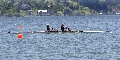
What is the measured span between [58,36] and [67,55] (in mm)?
23729

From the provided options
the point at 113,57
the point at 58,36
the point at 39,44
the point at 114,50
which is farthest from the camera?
the point at 58,36

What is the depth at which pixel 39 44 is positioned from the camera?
60.1 meters

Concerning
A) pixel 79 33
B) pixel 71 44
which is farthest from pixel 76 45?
pixel 79 33

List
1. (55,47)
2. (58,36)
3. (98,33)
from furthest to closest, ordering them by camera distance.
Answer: (98,33), (58,36), (55,47)

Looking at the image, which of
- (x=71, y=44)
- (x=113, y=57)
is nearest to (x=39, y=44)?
(x=71, y=44)

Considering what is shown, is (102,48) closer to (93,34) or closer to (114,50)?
(114,50)

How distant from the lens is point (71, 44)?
196ft

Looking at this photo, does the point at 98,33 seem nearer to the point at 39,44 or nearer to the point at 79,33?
the point at 79,33

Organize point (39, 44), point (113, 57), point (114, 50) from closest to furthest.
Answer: point (113, 57), point (114, 50), point (39, 44)

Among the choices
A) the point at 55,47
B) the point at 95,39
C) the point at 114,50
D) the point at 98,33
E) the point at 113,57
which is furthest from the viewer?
the point at 98,33

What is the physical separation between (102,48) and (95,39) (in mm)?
12742

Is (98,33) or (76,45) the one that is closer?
(76,45)

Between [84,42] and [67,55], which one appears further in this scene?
[84,42]

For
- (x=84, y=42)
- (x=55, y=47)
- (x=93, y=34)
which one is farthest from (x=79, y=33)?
(x=55, y=47)
